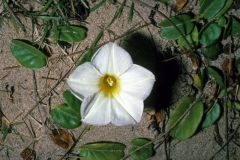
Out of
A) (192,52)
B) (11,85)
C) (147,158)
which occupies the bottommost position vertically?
(147,158)

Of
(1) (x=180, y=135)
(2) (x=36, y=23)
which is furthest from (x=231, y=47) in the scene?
(2) (x=36, y=23)

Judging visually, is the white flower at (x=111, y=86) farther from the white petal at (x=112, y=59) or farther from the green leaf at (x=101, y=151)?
the green leaf at (x=101, y=151)

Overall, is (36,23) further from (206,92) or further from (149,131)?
(206,92)

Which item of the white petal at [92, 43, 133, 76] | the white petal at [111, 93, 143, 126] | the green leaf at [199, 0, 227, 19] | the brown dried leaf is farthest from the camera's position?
the brown dried leaf

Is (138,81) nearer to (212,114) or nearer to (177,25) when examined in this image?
(177,25)

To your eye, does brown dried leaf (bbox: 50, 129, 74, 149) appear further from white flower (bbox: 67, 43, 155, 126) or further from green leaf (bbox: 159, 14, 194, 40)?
green leaf (bbox: 159, 14, 194, 40)

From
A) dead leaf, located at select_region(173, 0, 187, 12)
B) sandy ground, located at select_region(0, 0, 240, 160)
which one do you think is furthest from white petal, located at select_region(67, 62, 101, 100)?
dead leaf, located at select_region(173, 0, 187, 12)

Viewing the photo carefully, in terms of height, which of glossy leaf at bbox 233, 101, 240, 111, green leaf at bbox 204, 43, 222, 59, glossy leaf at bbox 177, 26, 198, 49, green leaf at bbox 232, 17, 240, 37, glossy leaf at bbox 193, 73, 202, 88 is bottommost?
glossy leaf at bbox 233, 101, 240, 111
